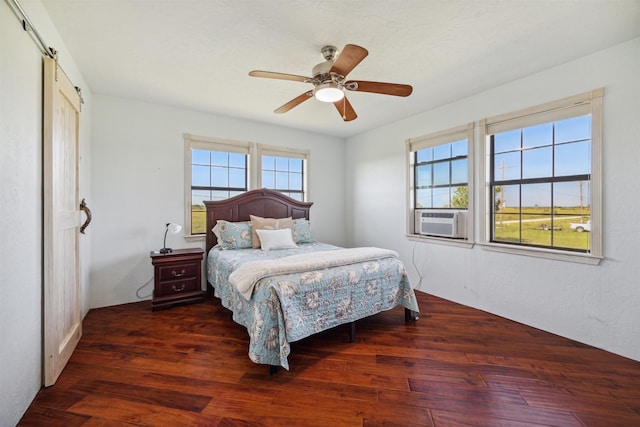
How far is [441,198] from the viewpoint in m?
3.76

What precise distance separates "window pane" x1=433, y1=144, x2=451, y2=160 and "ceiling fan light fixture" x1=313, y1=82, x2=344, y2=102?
2082 millimetres

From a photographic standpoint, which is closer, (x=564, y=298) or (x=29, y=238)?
(x=29, y=238)

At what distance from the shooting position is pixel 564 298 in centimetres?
254

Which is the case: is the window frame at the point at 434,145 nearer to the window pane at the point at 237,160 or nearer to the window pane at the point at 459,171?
the window pane at the point at 459,171

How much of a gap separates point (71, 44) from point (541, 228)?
4785 mm

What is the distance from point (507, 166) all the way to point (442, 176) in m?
0.80

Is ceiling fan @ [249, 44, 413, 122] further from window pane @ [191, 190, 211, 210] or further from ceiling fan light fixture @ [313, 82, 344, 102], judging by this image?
window pane @ [191, 190, 211, 210]

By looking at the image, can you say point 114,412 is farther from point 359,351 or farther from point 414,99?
point 414,99

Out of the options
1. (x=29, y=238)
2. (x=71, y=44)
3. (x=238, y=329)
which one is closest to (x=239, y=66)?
(x=71, y=44)

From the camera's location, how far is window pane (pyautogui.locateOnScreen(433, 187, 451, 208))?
368cm

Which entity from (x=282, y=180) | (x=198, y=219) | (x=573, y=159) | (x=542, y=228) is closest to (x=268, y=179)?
(x=282, y=180)

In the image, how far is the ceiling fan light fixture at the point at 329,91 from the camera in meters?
2.15

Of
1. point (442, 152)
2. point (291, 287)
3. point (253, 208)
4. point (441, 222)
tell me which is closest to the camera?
point (291, 287)

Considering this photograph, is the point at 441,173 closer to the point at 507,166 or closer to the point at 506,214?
the point at 507,166
